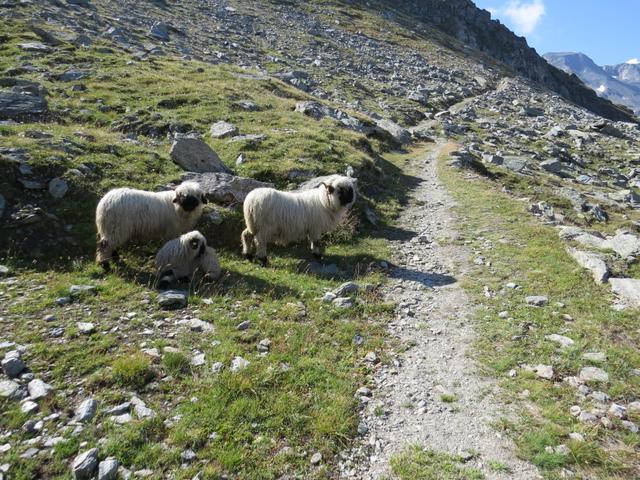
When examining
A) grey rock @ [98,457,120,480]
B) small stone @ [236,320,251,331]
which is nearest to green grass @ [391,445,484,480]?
grey rock @ [98,457,120,480]

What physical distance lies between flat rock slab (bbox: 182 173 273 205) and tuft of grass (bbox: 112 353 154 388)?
7819 mm

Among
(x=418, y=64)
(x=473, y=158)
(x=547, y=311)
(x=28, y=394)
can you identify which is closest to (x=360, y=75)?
(x=418, y=64)

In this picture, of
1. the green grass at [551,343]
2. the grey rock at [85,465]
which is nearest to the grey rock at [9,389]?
the grey rock at [85,465]

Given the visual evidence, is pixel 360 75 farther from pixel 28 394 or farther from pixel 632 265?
pixel 28 394

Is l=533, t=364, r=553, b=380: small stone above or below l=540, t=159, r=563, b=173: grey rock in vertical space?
below

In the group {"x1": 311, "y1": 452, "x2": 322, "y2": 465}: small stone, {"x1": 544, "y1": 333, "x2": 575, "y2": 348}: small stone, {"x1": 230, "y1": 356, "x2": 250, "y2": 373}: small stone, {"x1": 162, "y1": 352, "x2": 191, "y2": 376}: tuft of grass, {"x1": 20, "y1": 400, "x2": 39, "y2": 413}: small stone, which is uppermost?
{"x1": 544, "y1": 333, "x2": 575, "y2": 348}: small stone

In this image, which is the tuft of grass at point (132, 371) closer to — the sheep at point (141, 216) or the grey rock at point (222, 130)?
the sheep at point (141, 216)

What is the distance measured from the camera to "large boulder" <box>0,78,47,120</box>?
17750 millimetres

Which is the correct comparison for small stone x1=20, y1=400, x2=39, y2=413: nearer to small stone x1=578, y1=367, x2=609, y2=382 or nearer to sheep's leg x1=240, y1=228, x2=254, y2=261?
sheep's leg x1=240, y1=228, x2=254, y2=261

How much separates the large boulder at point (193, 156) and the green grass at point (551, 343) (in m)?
9.91

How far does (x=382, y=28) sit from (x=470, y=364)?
10215 centimetres

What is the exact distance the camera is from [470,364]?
25.3 feet

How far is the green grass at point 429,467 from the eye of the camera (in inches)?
210

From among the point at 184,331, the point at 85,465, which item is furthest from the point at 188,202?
the point at 85,465
